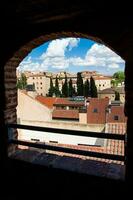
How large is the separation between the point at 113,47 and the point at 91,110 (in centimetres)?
2282

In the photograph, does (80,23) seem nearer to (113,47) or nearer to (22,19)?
(113,47)

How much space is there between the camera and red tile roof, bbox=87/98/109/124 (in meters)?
24.0

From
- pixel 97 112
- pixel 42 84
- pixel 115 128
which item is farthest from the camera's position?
pixel 42 84

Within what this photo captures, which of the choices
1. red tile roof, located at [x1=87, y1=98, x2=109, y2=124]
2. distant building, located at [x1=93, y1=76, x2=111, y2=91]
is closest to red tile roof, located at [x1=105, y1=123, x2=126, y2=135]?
red tile roof, located at [x1=87, y1=98, x2=109, y2=124]

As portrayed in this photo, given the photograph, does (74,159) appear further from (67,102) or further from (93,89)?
(93,89)

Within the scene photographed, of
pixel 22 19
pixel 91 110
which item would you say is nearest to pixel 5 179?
pixel 22 19

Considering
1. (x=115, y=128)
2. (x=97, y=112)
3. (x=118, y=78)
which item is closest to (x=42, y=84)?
(x=118, y=78)

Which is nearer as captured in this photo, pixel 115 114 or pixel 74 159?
pixel 74 159

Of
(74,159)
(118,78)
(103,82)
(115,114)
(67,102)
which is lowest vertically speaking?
(115,114)

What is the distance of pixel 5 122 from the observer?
3.48 metres

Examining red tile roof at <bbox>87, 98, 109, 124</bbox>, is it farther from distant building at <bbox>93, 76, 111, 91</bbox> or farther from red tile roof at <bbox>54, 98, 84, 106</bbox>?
distant building at <bbox>93, 76, 111, 91</bbox>

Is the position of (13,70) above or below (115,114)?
above

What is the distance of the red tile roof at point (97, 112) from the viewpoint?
24.0 meters

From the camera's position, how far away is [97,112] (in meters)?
25.1
